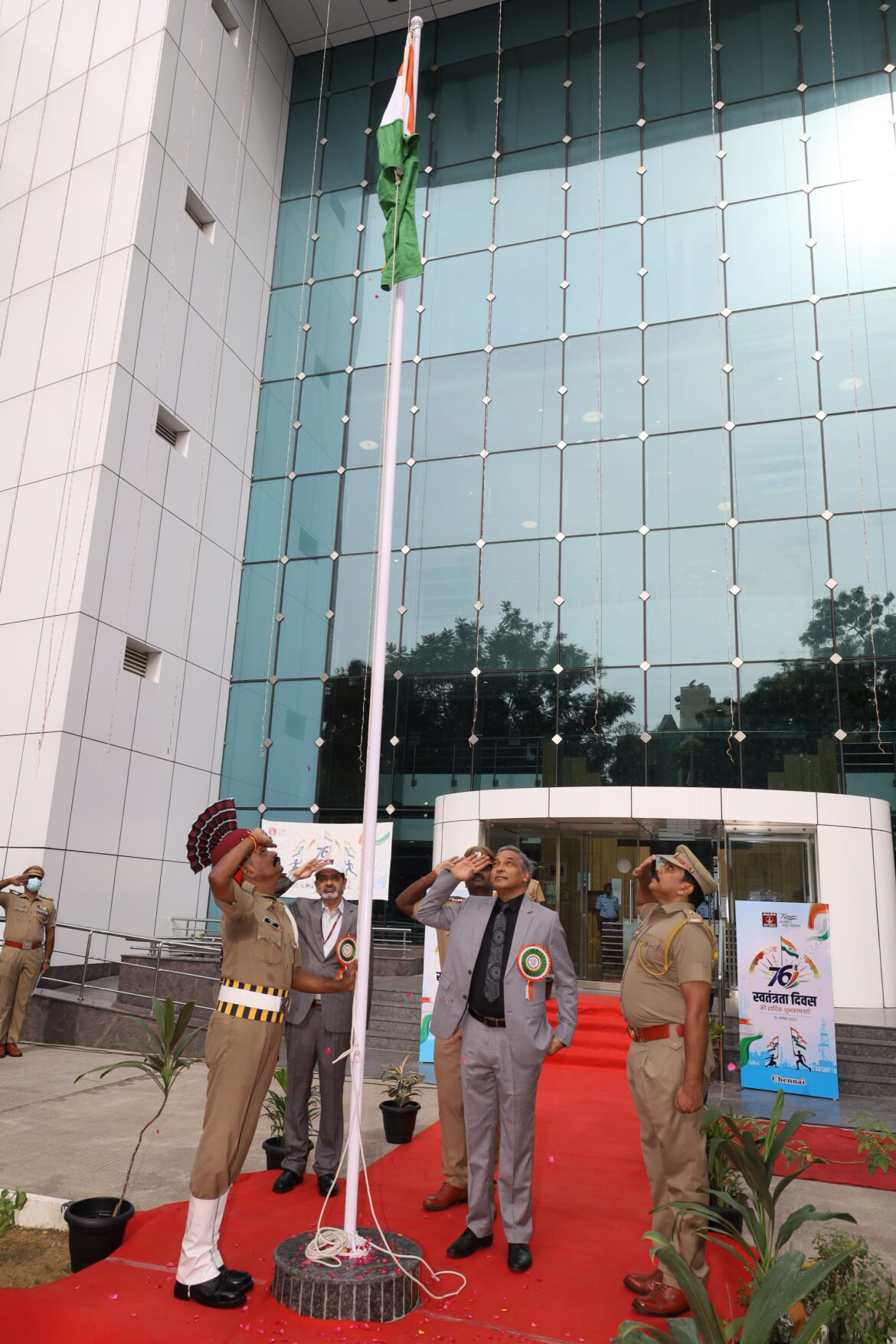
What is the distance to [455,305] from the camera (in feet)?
62.3

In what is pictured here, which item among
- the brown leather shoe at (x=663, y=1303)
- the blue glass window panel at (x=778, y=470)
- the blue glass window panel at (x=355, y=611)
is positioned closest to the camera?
the brown leather shoe at (x=663, y=1303)

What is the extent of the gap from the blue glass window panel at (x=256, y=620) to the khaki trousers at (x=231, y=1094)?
559 inches

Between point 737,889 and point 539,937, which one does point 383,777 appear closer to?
point 737,889

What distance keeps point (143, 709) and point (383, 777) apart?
442 cm

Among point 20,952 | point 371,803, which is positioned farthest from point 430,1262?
point 20,952

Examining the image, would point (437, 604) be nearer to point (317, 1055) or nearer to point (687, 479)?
point (687, 479)

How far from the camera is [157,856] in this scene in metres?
15.7

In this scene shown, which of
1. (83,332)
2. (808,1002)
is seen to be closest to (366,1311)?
(808,1002)

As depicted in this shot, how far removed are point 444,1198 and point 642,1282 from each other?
4.66ft

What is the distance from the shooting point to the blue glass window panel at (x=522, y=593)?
16.7 metres

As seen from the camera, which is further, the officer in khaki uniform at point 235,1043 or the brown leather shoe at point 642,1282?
the brown leather shoe at point 642,1282

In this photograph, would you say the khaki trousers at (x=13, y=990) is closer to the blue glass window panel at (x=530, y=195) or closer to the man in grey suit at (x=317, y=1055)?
the man in grey suit at (x=317, y=1055)

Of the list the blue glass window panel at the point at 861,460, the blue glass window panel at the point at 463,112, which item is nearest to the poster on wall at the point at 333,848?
the blue glass window panel at the point at 861,460

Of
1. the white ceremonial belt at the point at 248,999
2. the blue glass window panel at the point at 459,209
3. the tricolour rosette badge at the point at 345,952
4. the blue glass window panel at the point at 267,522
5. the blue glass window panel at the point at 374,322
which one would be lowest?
the white ceremonial belt at the point at 248,999
